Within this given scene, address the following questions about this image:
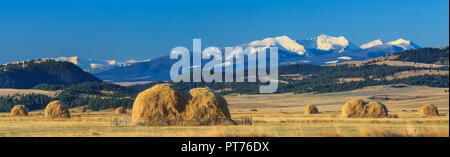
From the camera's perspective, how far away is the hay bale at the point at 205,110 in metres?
45.2

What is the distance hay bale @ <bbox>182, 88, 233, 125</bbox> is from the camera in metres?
45.2

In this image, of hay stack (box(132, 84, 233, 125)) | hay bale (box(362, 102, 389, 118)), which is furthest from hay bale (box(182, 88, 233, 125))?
hay bale (box(362, 102, 389, 118))

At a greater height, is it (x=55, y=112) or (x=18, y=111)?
(x=55, y=112)

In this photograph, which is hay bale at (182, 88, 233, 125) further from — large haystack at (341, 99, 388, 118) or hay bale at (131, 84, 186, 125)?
large haystack at (341, 99, 388, 118)

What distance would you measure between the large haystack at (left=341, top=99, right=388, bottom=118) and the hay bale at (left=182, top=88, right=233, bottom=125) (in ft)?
76.5

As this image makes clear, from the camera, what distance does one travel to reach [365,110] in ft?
221

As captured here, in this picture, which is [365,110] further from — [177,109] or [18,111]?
[18,111]

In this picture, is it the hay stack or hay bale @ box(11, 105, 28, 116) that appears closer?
the hay stack

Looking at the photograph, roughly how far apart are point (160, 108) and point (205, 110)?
9.28 feet

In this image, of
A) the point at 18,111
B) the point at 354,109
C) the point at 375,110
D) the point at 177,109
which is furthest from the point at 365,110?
the point at 18,111

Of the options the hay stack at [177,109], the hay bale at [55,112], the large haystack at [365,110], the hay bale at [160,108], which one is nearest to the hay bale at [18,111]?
the hay bale at [55,112]
